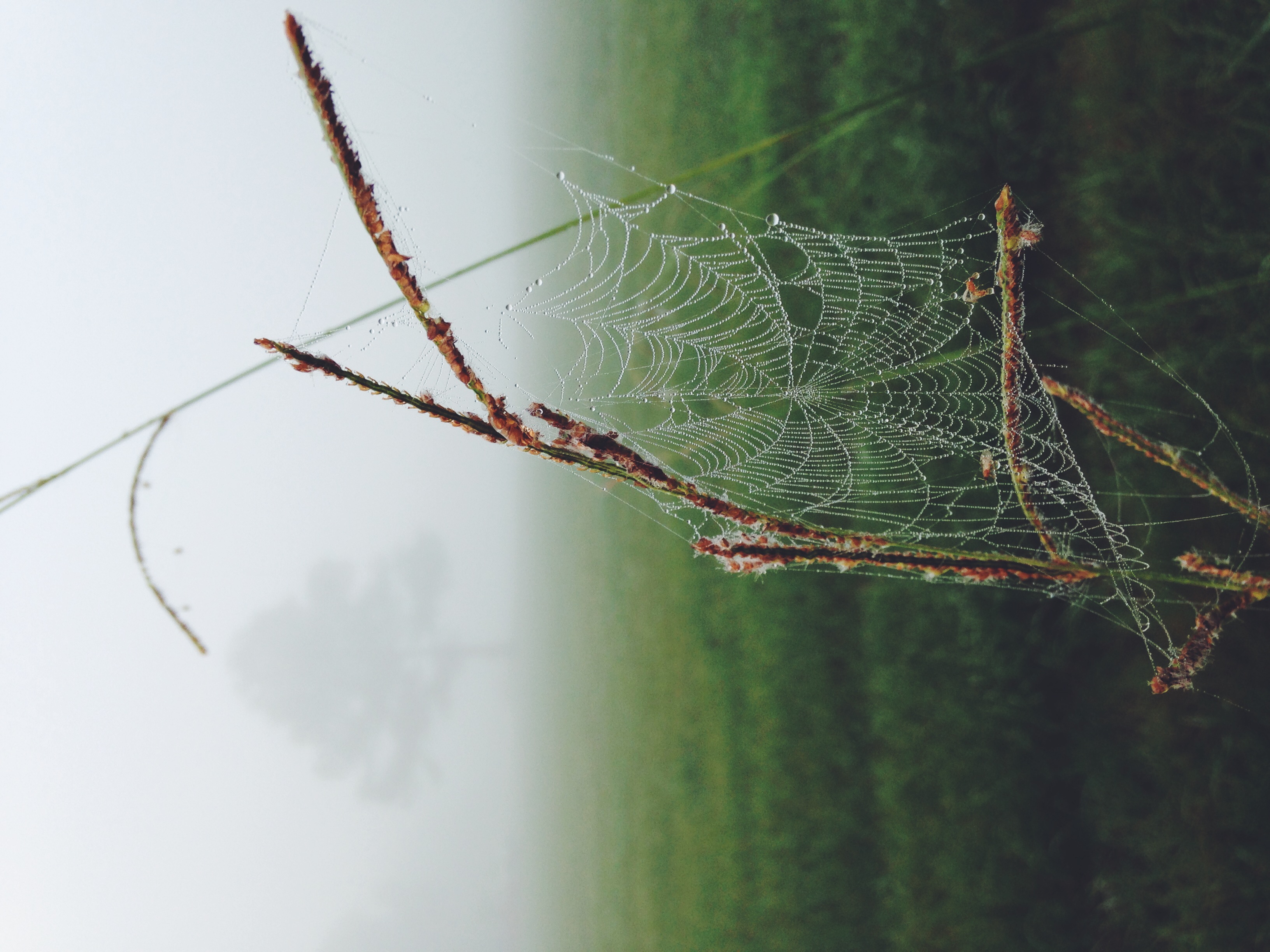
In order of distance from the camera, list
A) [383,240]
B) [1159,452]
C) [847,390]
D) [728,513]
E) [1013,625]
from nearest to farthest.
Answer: [383,240] → [728,513] → [1159,452] → [847,390] → [1013,625]

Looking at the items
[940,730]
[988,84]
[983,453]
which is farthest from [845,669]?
[983,453]

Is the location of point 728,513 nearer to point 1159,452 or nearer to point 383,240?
point 383,240

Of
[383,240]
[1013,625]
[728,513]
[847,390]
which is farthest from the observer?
[1013,625]

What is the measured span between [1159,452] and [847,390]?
73 centimetres

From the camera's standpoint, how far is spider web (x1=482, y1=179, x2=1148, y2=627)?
1.31 meters

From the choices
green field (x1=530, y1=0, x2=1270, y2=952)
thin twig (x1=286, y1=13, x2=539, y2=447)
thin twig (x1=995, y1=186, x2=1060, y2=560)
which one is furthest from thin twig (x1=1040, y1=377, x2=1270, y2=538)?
thin twig (x1=286, y1=13, x2=539, y2=447)

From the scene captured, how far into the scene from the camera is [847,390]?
141 cm

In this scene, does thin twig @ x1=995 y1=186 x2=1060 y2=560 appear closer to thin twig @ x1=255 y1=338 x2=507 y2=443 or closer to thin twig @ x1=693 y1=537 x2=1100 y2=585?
thin twig @ x1=693 y1=537 x2=1100 y2=585

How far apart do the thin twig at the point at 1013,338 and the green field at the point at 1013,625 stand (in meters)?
0.19

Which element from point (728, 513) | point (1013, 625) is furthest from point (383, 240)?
point (1013, 625)

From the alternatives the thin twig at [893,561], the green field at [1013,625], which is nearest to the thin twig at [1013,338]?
the thin twig at [893,561]

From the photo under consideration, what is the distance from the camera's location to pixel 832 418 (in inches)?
82.4

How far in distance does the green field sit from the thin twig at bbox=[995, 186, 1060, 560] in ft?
0.64

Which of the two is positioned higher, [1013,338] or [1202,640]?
[1013,338]
